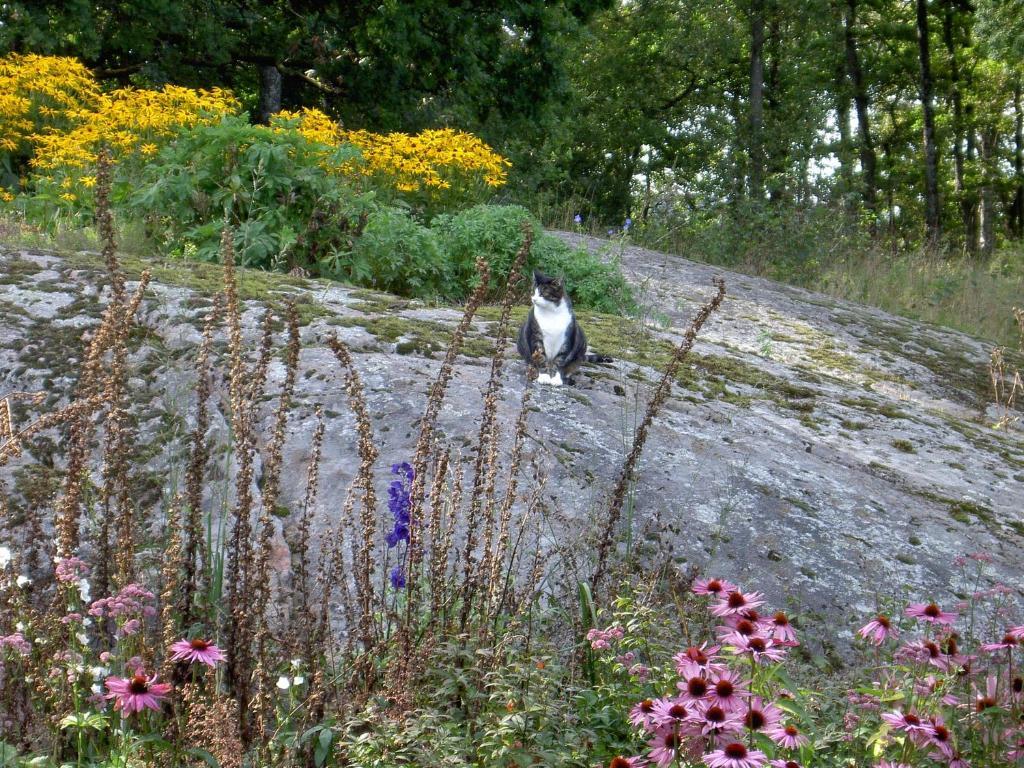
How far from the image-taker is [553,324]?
4539mm

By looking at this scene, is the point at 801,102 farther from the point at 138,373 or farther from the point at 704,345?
the point at 138,373

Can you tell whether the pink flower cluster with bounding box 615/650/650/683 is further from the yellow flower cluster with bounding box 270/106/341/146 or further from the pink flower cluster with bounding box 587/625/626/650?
the yellow flower cluster with bounding box 270/106/341/146

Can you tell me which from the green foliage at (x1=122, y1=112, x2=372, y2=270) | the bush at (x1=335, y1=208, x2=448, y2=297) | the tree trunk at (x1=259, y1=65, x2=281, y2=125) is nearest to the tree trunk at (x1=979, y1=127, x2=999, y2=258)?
the tree trunk at (x1=259, y1=65, x2=281, y2=125)

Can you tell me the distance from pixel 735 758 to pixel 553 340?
3.06 m

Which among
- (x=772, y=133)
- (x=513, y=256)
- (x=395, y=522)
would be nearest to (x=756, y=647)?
(x=395, y=522)

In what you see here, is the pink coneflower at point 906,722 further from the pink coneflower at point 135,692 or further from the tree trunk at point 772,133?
the tree trunk at point 772,133

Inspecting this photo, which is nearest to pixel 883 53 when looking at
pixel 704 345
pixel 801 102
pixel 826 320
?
pixel 801 102

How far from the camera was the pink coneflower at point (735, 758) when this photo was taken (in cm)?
146

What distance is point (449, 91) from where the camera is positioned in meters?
15.6

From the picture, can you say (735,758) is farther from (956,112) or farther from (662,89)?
(956,112)

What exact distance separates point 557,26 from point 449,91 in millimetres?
2269

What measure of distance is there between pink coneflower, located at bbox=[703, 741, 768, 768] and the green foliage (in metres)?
5.46

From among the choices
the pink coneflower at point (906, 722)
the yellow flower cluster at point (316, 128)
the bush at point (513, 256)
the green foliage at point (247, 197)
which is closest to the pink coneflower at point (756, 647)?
the pink coneflower at point (906, 722)

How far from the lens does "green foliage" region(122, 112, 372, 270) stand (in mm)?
6672
